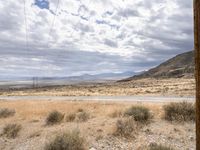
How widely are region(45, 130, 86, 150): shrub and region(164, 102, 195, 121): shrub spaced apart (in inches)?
256

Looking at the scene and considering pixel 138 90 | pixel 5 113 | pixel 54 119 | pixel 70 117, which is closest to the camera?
pixel 54 119

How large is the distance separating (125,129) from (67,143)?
3.58m

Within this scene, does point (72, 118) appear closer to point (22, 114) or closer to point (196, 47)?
point (22, 114)

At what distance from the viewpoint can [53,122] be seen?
19750 millimetres

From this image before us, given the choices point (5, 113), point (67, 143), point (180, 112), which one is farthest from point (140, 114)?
point (5, 113)

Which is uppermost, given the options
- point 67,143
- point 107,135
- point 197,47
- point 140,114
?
point 197,47

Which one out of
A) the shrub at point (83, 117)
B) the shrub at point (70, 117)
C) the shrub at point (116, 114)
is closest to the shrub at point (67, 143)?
the shrub at point (83, 117)

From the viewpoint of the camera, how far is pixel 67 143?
13.4 meters

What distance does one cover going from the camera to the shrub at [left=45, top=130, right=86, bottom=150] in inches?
526

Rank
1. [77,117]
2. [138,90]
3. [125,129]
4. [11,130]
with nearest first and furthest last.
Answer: [125,129], [11,130], [77,117], [138,90]

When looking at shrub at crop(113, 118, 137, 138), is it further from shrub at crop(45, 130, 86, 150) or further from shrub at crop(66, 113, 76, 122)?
shrub at crop(66, 113, 76, 122)

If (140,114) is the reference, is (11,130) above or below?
below

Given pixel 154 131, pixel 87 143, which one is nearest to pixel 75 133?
pixel 87 143

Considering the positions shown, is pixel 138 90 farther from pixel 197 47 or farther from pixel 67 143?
pixel 197 47
